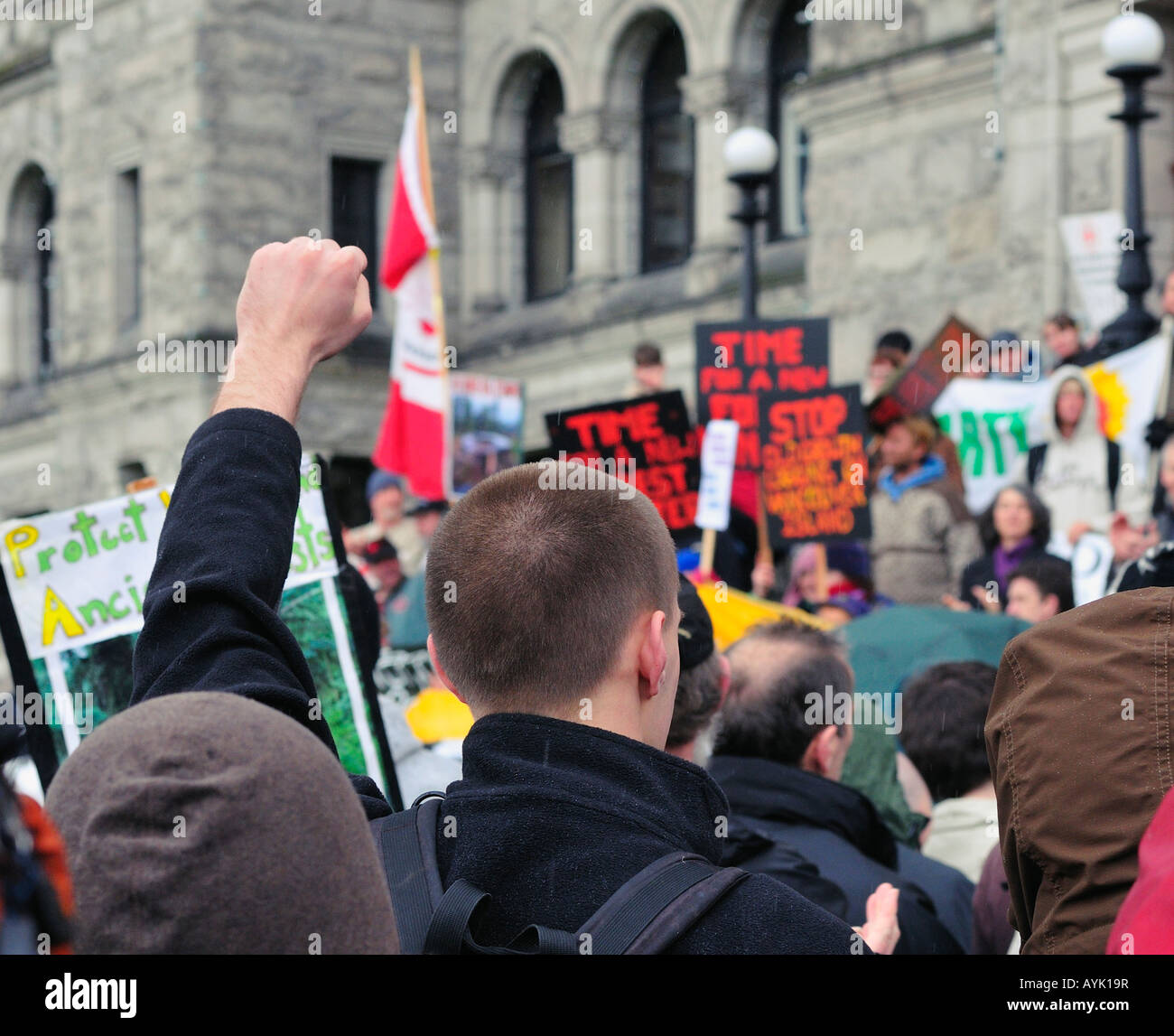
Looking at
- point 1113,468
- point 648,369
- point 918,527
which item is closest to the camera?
point 1113,468

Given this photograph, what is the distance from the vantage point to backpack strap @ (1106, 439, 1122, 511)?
27.4ft

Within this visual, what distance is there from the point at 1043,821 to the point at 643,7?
1743cm

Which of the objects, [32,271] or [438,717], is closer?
[438,717]

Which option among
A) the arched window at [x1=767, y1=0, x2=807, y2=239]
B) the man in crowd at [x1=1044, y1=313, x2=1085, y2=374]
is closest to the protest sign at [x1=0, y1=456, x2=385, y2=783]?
the man in crowd at [x1=1044, y1=313, x2=1085, y2=374]

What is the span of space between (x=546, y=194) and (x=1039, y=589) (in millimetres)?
15381

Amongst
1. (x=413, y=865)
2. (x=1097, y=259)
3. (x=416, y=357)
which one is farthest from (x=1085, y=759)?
(x=416, y=357)

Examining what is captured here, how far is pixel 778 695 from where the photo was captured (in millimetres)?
3578

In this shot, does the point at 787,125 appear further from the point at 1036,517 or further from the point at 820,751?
the point at 820,751

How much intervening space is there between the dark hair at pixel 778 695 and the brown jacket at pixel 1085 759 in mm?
1544

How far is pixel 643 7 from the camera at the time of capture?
18.5 m

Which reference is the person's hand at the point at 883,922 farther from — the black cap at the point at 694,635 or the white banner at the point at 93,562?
the white banner at the point at 93,562

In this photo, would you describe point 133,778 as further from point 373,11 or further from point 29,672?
point 373,11
